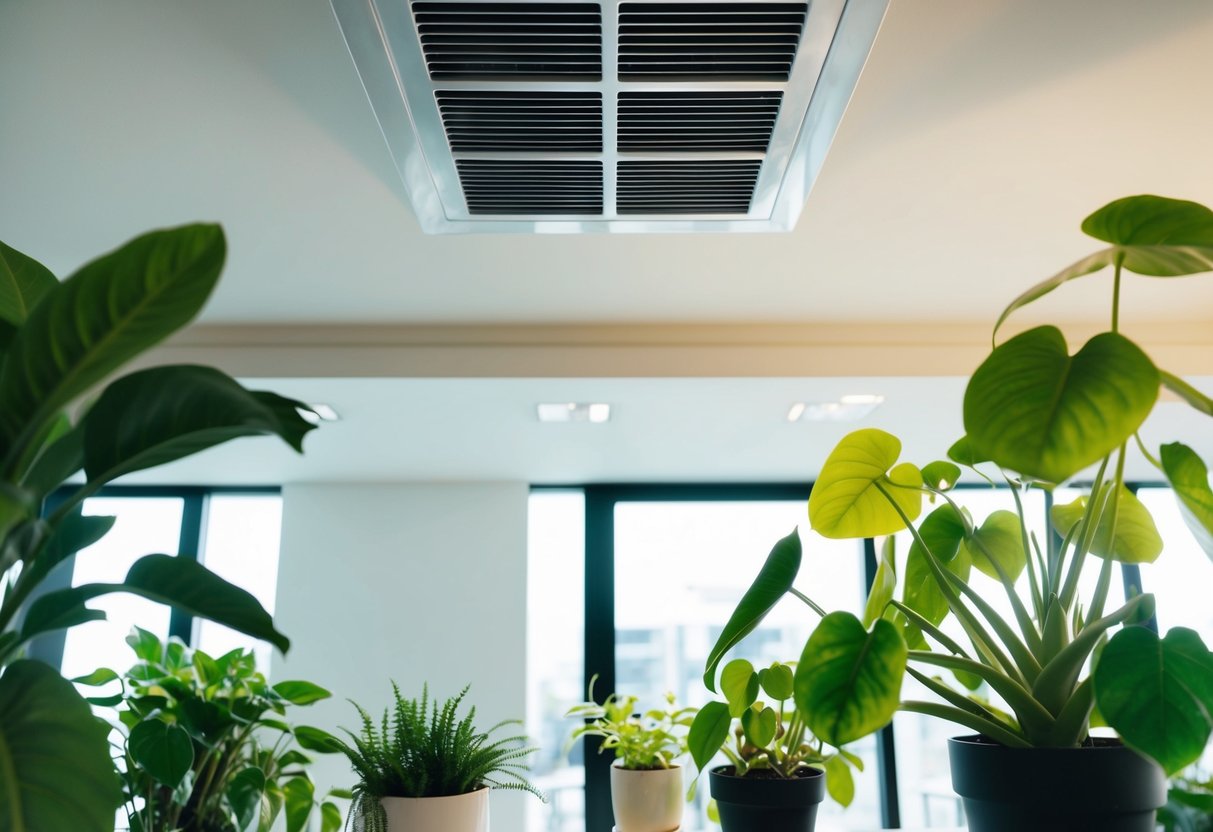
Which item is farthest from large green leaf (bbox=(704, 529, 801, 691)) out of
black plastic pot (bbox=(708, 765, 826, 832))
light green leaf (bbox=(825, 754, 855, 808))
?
light green leaf (bbox=(825, 754, 855, 808))

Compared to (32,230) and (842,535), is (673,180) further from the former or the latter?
(32,230)

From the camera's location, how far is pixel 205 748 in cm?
158

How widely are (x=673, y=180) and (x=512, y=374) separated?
1259mm

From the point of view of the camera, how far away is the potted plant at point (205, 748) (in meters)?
1.35

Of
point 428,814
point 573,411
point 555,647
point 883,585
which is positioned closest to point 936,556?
point 883,585

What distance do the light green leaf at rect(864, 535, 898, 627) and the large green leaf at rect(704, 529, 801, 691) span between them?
0.21 meters

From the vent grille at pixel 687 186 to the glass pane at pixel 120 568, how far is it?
3267mm

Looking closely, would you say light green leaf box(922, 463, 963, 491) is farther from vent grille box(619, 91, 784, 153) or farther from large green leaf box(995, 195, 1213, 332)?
vent grille box(619, 91, 784, 153)

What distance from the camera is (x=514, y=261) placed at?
2297 mm

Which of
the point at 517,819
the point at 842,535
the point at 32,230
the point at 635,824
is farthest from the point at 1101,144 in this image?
the point at 517,819

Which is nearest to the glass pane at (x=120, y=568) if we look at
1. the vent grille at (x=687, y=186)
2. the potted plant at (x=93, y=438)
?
the vent grille at (x=687, y=186)

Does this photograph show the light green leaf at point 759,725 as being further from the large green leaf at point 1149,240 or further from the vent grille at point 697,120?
the vent grille at point 697,120

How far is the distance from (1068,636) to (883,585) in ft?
0.85

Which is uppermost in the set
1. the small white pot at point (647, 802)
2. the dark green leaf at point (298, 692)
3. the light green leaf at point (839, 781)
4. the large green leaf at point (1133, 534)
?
the large green leaf at point (1133, 534)
